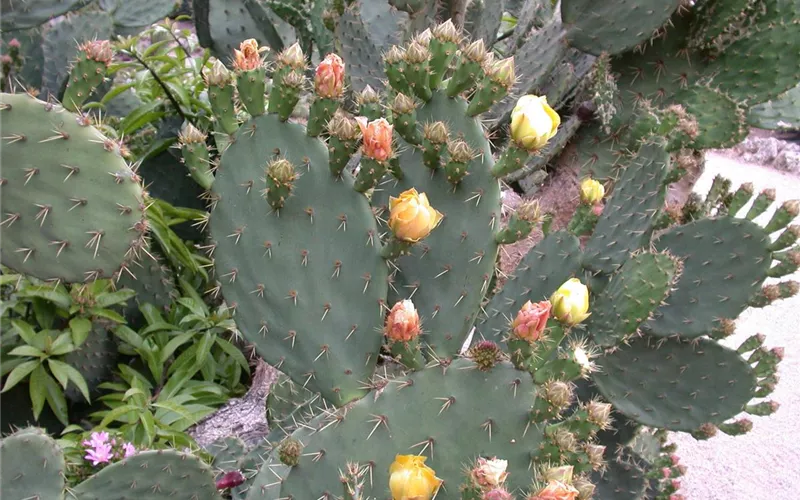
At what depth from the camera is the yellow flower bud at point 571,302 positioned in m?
1.10

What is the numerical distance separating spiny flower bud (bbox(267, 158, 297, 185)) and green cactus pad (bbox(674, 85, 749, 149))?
173 centimetres

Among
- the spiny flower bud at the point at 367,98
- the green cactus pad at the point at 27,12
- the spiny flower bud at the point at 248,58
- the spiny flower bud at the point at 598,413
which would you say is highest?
the spiny flower bud at the point at 248,58

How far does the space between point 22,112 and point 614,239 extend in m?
1.39

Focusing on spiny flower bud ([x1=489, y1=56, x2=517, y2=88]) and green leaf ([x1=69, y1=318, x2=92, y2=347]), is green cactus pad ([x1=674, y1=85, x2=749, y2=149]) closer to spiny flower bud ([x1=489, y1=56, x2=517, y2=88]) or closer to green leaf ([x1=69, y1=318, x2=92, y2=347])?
spiny flower bud ([x1=489, y1=56, x2=517, y2=88])

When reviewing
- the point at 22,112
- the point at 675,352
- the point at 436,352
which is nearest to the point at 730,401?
the point at 675,352

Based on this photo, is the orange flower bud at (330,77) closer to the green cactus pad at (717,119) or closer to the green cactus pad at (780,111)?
the green cactus pad at (717,119)

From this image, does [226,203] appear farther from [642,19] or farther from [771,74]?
[771,74]

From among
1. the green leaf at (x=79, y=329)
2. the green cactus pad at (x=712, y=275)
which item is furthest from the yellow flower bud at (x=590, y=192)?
the green leaf at (x=79, y=329)

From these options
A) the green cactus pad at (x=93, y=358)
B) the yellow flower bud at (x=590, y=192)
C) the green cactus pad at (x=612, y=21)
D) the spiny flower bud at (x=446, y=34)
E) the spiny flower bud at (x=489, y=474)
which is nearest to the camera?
the spiny flower bud at (x=489, y=474)

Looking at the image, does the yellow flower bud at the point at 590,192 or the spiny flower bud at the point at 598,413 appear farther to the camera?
the yellow flower bud at the point at 590,192

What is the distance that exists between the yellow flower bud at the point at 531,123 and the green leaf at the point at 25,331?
5.04 feet

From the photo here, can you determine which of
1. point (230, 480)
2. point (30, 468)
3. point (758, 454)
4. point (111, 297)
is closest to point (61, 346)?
point (111, 297)

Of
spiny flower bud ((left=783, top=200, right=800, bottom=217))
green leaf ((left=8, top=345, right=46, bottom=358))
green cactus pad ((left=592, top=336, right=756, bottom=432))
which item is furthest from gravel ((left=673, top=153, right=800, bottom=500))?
green leaf ((left=8, top=345, right=46, bottom=358))

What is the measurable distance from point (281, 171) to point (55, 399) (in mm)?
1283
